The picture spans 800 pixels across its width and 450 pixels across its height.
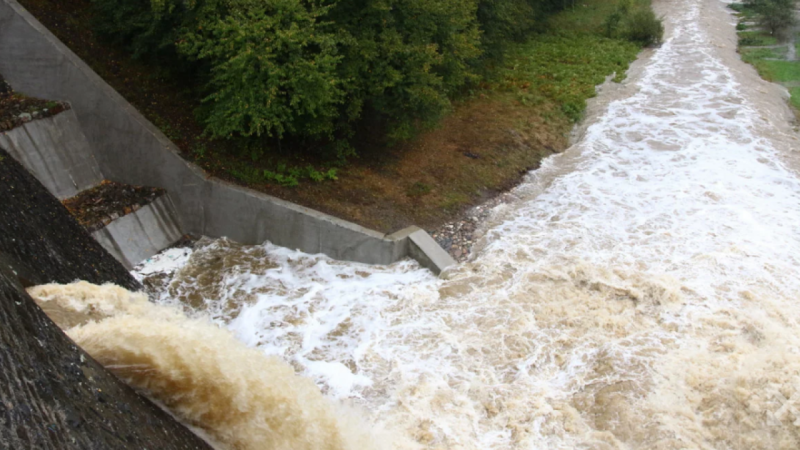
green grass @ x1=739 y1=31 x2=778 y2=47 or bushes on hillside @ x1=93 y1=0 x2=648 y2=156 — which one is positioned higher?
bushes on hillside @ x1=93 y1=0 x2=648 y2=156

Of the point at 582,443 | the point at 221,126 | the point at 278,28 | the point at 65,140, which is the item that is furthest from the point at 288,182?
the point at 582,443

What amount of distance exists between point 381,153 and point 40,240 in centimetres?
725

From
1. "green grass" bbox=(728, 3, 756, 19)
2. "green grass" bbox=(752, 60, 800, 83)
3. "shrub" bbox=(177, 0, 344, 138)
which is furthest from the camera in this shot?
"green grass" bbox=(728, 3, 756, 19)

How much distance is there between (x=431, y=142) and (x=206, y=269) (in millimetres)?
6123

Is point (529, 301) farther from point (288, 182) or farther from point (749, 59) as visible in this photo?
point (749, 59)

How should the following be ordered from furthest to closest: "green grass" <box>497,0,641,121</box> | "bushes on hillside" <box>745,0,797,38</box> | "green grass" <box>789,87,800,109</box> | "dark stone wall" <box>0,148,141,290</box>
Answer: "bushes on hillside" <box>745,0,797,38</box>
"green grass" <box>497,0,641,121</box>
"green grass" <box>789,87,800,109</box>
"dark stone wall" <box>0,148,141,290</box>

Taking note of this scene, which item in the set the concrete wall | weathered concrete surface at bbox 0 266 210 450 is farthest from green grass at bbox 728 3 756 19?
weathered concrete surface at bbox 0 266 210 450

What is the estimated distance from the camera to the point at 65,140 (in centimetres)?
1061

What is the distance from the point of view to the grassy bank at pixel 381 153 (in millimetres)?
10594

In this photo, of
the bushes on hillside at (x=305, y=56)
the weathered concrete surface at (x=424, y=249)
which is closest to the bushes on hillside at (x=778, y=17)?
the bushes on hillside at (x=305, y=56)

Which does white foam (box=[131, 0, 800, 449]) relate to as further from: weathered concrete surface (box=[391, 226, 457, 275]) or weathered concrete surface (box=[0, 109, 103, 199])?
weathered concrete surface (box=[0, 109, 103, 199])

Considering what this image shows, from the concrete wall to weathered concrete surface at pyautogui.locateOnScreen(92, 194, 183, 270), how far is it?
25 cm

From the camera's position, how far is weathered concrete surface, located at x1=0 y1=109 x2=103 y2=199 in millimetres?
9914

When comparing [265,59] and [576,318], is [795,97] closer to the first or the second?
[576,318]
